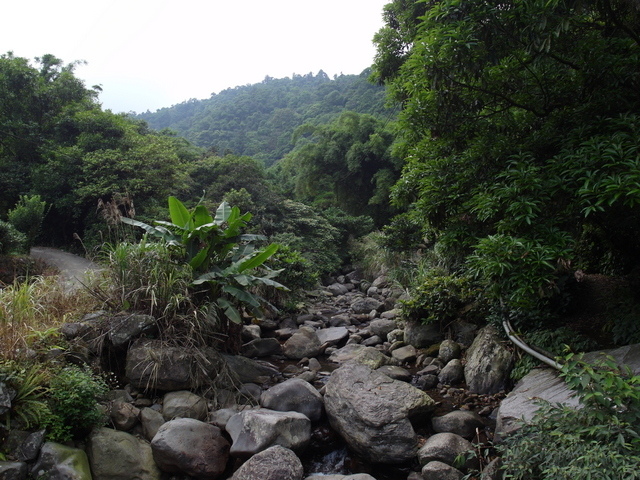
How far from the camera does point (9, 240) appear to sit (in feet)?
31.0

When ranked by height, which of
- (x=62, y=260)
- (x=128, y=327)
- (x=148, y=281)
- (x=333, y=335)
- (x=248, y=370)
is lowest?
(x=333, y=335)

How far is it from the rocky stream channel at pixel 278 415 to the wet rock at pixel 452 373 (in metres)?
0.02

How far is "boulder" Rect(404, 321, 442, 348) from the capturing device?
7250mm

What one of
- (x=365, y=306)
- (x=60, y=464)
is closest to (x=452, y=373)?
(x=365, y=306)

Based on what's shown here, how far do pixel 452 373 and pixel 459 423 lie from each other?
57.9 inches

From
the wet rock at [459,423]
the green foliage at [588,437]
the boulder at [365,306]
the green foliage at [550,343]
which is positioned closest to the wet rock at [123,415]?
the wet rock at [459,423]

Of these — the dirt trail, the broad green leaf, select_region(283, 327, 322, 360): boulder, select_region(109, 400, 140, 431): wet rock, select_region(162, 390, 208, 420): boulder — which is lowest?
select_region(283, 327, 322, 360): boulder

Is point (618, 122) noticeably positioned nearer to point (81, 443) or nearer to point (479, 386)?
point (479, 386)

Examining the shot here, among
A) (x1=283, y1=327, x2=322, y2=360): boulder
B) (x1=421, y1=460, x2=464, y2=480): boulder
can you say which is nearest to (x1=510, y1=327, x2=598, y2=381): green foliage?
(x1=421, y1=460, x2=464, y2=480): boulder

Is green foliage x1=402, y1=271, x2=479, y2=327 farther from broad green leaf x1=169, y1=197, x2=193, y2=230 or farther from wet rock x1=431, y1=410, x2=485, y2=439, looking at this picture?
broad green leaf x1=169, y1=197, x2=193, y2=230

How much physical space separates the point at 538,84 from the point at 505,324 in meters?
3.14

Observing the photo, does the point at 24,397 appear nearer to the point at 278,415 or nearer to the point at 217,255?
the point at 278,415

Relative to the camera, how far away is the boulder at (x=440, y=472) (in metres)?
3.73

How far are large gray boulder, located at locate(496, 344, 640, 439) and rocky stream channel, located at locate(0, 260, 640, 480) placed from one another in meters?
0.02
